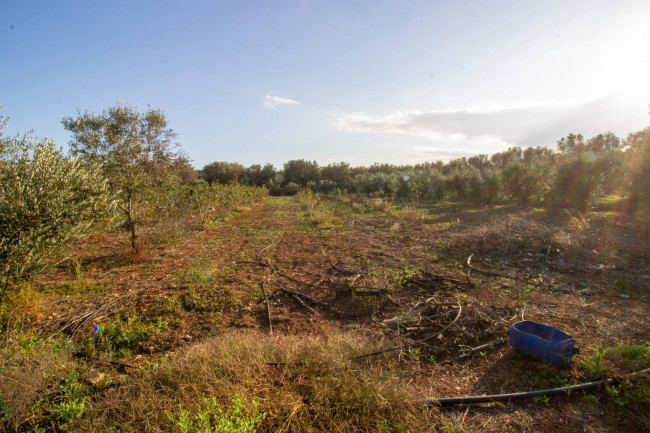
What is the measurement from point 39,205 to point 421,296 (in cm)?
651

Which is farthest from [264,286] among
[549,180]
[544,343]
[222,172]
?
[222,172]

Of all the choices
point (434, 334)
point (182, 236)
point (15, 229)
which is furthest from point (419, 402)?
point (182, 236)

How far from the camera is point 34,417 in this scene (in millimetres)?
2334

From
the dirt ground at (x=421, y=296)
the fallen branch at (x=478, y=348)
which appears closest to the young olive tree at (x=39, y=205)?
the dirt ground at (x=421, y=296)

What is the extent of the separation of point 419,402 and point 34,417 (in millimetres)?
3315

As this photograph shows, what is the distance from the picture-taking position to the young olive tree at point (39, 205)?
4.07 meters

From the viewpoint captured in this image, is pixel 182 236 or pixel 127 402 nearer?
pixel 127 402

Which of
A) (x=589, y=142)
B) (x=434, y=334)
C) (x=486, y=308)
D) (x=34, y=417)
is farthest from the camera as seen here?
(x=589, y=142)

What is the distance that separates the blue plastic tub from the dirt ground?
0.13 m

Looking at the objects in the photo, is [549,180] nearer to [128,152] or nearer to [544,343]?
[544,343]

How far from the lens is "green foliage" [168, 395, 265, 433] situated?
2.08 metres

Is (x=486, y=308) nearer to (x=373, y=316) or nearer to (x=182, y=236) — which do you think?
(x=373, y=316)

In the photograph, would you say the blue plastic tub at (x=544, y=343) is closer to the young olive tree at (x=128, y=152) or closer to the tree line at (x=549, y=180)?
the young olive tree at (x=128, y=152)

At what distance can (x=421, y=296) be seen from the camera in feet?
17.0
